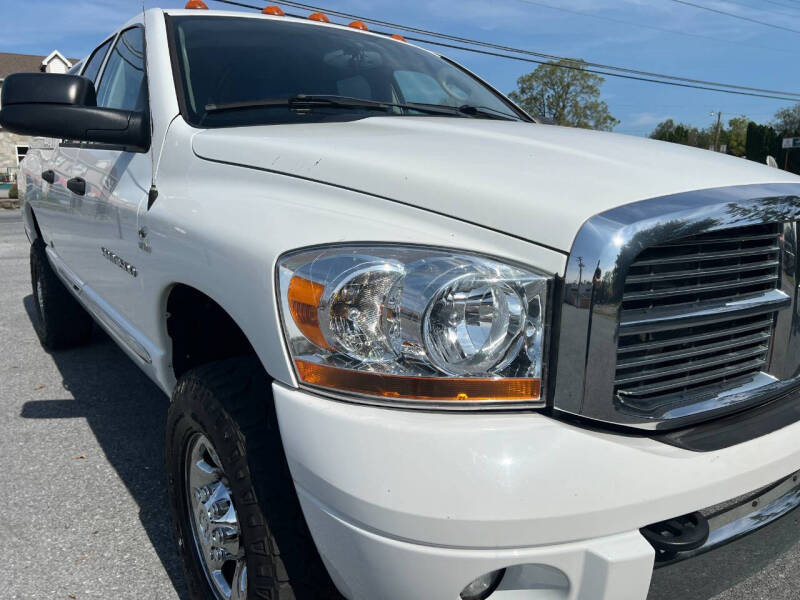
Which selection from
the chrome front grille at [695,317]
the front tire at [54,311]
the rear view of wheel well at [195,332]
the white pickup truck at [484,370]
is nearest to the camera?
the white pickup truck at [484,370]

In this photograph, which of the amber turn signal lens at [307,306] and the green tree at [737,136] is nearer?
the amber turn signal lens at [307,306]

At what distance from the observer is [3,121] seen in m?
2.37

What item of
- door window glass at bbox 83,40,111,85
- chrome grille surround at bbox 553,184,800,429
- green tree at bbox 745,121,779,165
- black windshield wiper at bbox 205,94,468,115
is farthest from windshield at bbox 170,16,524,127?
green tree at bbox 745,121,779,165

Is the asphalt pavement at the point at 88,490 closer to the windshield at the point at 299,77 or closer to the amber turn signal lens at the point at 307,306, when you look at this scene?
the amber turn signal lens at the point at 307,306

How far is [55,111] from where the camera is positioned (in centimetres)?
230

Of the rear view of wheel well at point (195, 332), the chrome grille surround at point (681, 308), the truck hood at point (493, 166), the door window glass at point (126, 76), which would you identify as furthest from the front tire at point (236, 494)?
the door window glass at point (126, 76)

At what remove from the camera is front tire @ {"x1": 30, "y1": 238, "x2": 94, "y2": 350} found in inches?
178

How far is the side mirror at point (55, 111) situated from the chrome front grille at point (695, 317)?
1816mm

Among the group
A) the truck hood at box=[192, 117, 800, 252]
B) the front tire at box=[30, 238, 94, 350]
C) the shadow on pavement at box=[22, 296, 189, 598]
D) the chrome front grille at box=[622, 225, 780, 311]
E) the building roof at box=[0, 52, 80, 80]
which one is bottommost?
the shadow on pavement at box=[22, 296, 189, 598]

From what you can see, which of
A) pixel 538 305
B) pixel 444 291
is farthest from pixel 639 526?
pixel 444 291

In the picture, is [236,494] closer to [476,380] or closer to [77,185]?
[476,380]

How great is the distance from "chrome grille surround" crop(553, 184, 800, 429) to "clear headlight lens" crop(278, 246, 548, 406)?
0.09 meters

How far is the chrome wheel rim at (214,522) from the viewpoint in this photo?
1.80m

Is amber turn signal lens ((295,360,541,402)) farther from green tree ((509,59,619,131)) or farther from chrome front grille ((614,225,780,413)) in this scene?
green tree ((509,59,619,131))
